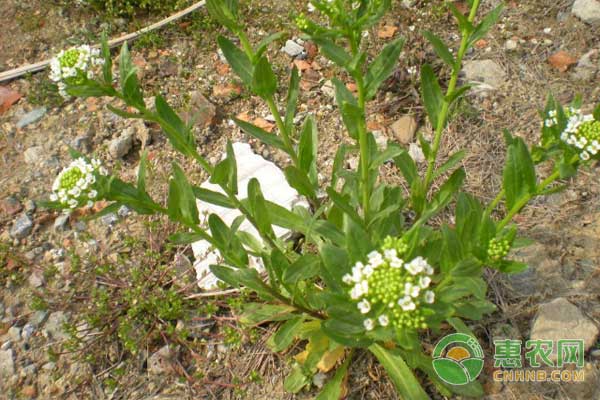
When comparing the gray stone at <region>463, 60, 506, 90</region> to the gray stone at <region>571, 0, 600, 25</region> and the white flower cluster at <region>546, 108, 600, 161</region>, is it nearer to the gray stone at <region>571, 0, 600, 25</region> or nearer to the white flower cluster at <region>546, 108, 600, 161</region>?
the gray stone at <region>571, 0, 600, 25</region>

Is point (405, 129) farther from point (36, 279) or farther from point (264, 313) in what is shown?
point (36, 279)

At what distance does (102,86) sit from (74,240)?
1829mm

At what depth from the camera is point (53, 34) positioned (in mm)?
4969

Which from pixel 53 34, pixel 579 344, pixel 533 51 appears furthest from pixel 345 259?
pixel 53 34

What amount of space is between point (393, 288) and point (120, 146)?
9.66ft

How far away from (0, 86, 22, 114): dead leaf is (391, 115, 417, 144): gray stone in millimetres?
A: 3227

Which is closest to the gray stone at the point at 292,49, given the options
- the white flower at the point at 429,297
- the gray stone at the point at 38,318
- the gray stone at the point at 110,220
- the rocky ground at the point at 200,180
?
the rocky ground at the point at 200,180

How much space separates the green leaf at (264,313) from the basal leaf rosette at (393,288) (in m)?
1.02

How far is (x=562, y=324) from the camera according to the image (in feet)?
9.57

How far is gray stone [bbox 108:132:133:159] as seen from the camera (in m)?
4.19

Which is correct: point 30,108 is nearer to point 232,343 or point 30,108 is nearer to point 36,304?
point 36,304

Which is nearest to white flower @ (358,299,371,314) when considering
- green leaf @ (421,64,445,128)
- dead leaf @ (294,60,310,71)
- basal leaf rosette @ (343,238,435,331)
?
basal leaf rosette @ (343,238,435,331)

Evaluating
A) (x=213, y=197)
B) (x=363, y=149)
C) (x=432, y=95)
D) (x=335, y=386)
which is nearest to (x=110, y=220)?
(x=213, y=197)

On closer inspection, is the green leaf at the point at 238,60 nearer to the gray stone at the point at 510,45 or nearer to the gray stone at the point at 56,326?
the gray stone at the point at 56,326
